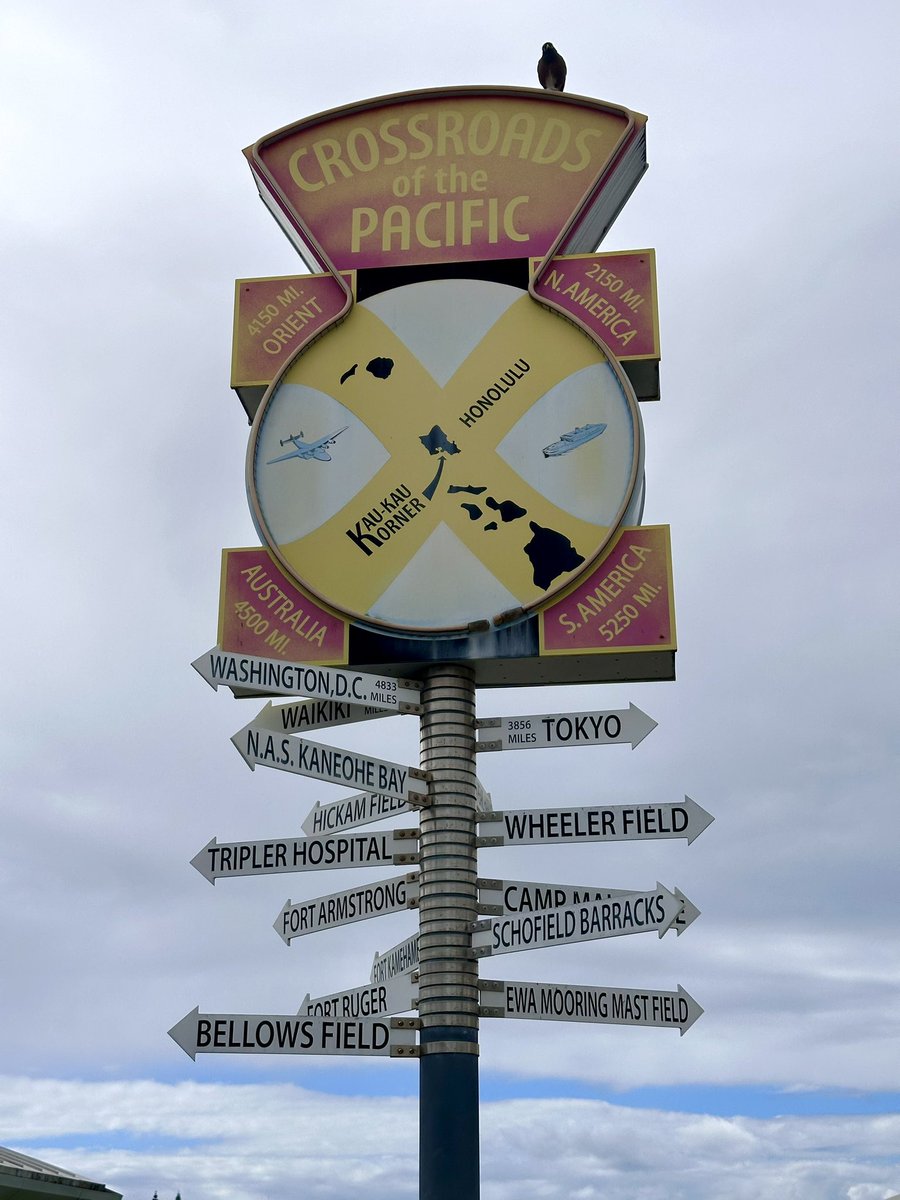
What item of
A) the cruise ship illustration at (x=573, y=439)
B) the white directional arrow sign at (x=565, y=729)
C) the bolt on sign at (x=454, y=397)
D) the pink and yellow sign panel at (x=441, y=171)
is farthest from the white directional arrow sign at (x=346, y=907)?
the pink and yellow sign panel at (x=441, y=171)

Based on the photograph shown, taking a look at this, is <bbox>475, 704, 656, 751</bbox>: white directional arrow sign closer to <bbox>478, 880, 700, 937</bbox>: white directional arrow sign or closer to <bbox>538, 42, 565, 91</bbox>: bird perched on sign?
<bbox>478, 880, 700, 937</bbox>: white directional arrow sign

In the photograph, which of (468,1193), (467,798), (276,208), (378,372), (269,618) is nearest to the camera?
(468,1193)

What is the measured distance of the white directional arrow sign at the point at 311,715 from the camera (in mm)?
12445

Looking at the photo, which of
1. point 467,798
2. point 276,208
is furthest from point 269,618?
point 276,208

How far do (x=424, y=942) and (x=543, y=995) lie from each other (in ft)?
3.20

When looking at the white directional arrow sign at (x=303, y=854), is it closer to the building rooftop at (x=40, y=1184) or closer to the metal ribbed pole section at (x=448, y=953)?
the metal ribbed pole section at (x=448, y=953)

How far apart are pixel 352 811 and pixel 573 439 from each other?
3588 millimetres

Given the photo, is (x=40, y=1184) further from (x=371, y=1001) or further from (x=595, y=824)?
(x=595, y=824)

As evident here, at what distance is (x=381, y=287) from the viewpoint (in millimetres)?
13828

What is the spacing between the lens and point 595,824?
37.0ft

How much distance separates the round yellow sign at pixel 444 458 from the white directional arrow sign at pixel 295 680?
69 centimetres

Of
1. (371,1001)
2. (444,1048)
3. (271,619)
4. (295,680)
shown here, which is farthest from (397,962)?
(271,619)

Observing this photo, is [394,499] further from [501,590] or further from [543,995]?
[543,995]

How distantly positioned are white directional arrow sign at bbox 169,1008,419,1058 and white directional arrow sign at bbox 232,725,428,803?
1692 mm
